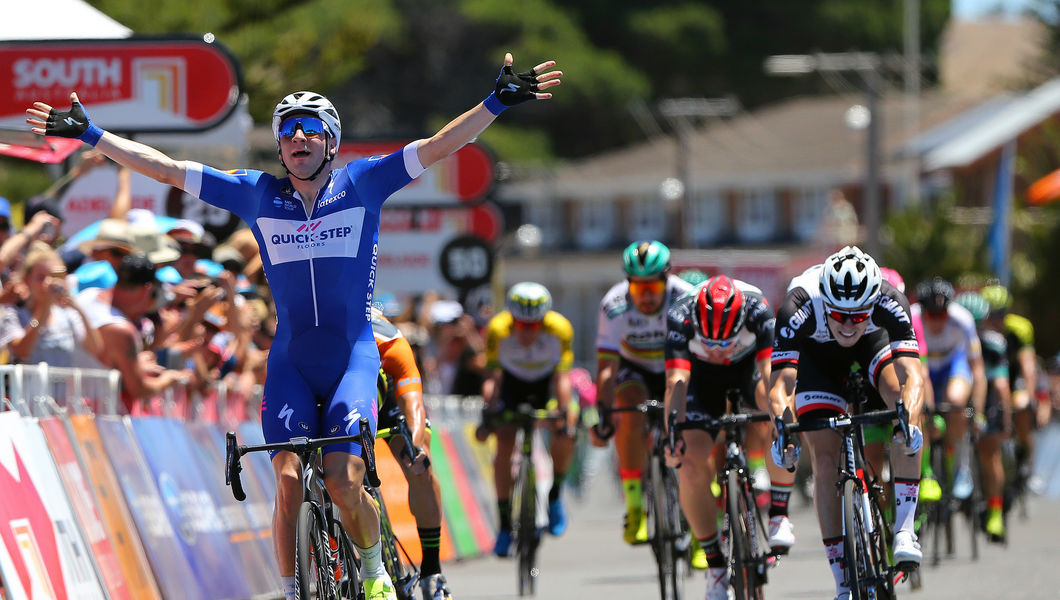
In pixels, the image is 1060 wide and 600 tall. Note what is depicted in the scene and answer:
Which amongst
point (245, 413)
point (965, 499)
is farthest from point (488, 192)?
point (245, 413)

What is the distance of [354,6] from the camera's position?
219ft

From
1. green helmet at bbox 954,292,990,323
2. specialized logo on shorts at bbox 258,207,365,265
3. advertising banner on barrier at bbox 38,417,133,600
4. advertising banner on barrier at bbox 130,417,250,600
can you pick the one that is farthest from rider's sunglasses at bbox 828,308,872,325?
green helmet at bbox 954,292,990,323

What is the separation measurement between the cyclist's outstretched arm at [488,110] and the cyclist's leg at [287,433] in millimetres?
1124

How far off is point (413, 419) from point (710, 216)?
7664cm

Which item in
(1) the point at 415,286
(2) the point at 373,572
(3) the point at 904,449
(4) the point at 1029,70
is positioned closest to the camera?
(2) the point at 373,572

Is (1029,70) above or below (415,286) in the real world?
above

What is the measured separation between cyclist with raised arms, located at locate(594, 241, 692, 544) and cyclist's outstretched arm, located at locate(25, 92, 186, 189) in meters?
4.94

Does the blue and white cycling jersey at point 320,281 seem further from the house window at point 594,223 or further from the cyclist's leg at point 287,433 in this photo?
the house window at point 594,223

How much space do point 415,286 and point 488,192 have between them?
2.17 m

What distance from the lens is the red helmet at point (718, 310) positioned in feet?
35.0

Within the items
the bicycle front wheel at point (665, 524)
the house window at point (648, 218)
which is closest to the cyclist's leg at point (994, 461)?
the bicycle front wheel at point (665, 524)

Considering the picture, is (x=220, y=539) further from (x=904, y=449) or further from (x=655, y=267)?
(x=904, y=449)

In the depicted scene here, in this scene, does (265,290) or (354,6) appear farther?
(354,6)

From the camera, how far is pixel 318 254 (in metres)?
8.50
